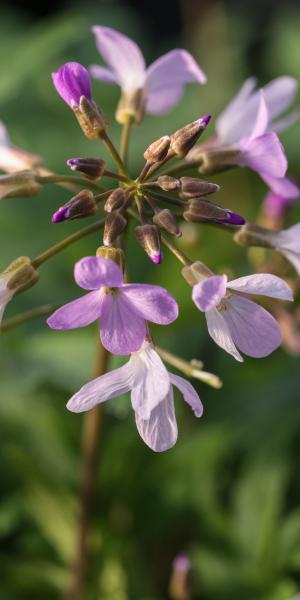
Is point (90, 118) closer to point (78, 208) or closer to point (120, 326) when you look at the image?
point (78, 208)

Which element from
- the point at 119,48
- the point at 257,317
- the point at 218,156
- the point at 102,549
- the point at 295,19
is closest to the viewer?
the point at 257,317

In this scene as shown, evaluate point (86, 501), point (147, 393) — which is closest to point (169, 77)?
point (147, 393)

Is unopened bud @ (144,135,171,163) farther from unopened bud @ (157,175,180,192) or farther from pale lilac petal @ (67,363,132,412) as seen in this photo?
pale lilac petal @ (67,363,132,412)

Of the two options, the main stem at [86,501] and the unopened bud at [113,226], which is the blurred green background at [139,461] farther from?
the unopened bud at [113,226]

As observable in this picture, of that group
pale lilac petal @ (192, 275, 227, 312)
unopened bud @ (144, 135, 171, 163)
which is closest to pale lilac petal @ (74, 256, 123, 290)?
pale lilac petal @ (192, 275, 227, 312)

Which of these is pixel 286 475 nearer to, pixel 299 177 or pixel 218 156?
pixel 218 156

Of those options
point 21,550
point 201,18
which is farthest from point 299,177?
point 21,550

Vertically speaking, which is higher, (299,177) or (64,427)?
(64,427)

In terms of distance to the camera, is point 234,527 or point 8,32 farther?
point 8,32
